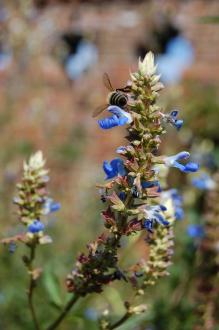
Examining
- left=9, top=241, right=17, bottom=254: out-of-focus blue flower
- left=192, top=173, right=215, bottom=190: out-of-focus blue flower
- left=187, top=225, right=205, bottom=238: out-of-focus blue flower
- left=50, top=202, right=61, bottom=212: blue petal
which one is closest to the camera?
left=9, top=241, right=17, bottom=254: out-of-focus blue flower

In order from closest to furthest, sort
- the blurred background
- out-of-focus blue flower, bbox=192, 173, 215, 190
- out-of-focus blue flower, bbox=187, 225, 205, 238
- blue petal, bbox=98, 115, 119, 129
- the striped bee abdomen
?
blue petal, bbox=98, 115, 119, 129 → the striped bee abdomen → out-of-focus blue flower, bbox=187, 225, 205, 238 → out-of-focus blue flower, bbox=192, 173, 215, 190 → the blurred background

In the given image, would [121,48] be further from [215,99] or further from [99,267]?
[99,267]

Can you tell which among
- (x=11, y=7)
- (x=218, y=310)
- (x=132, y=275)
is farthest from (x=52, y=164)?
(x=132, y=275)

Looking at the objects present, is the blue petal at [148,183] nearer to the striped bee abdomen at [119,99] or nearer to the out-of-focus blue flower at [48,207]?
the striped bee abdomen at [119,99]

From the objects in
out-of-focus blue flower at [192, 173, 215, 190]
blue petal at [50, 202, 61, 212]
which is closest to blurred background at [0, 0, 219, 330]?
out-of-focus blue flower at [192, 173, 215, 190]

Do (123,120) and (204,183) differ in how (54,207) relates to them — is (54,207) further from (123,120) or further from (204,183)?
(204,183)

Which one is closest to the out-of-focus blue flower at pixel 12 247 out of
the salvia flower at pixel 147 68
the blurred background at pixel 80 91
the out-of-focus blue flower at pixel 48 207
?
the out-of-focus blue flower at pixel 48 207

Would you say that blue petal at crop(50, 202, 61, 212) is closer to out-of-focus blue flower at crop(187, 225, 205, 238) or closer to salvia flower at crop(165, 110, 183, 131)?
salvia flower at crop(165, 110, 183, 131)
